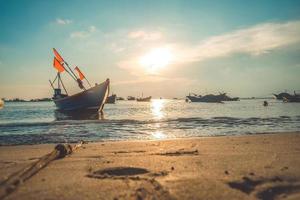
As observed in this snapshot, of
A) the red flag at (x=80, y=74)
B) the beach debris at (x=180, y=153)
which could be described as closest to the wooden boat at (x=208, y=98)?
the red flag at (x=80, y=74)

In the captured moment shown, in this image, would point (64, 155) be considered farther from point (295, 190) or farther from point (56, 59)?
point (56, 59)

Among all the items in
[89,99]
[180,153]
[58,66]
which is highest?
[58,66]

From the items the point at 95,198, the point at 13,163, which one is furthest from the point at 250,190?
the point at 13,163

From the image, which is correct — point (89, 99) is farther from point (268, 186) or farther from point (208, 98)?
point (208, 98)

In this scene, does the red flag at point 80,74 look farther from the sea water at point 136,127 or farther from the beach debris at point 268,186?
the beach debris at point 268,186

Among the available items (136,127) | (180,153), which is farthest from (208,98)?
(180,153)

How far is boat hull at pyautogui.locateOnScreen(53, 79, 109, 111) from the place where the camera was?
4188 centimetres

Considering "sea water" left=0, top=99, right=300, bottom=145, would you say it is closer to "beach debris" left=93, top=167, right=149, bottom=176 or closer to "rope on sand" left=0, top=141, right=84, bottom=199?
"rope on sand" left=0, top=141, right=84, bottom=199

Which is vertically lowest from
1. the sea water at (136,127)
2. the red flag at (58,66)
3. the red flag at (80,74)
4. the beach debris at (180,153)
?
the sea water at (136,127)

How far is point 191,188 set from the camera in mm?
3570

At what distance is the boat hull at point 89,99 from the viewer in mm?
41875

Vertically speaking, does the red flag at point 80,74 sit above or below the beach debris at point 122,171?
above

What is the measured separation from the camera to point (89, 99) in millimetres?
42031

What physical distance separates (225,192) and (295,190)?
0.91 m
